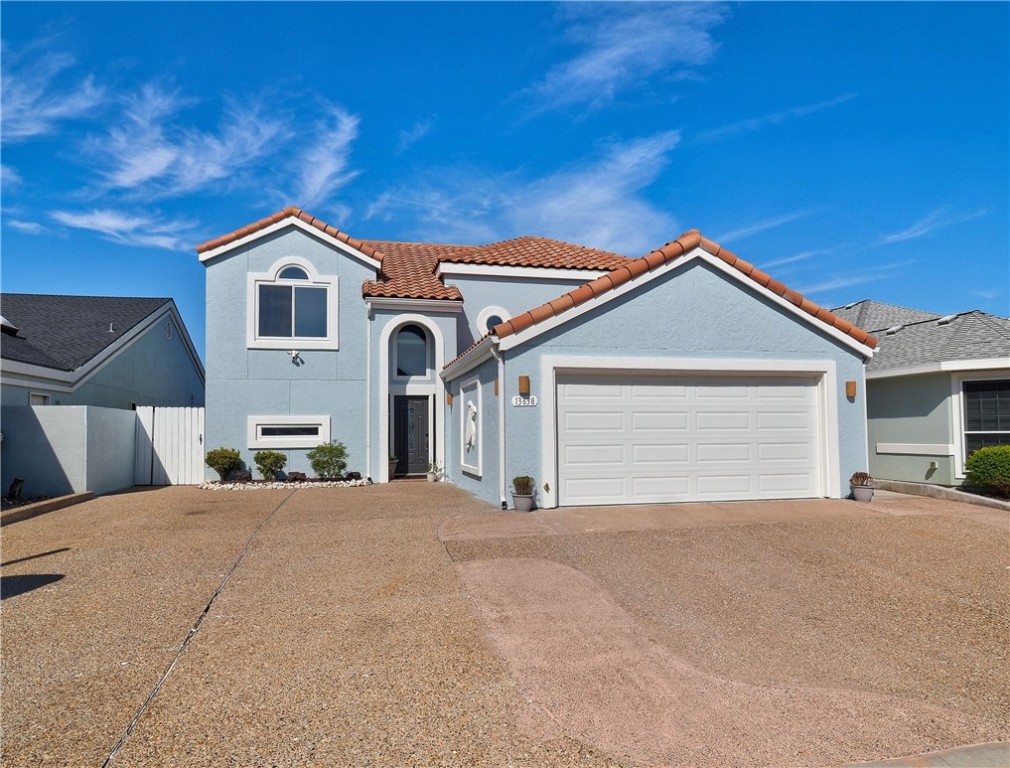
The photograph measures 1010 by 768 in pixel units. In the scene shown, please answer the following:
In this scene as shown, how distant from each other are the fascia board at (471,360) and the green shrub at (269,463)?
4.41 m

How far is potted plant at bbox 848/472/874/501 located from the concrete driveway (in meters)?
2.40

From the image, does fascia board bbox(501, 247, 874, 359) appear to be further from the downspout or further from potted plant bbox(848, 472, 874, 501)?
potted plant bbox(848, 472, 874, 501)

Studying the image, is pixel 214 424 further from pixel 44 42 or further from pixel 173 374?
pixel 173 374

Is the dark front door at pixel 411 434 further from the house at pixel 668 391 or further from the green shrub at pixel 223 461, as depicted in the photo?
the green shrub at pixel 223 461

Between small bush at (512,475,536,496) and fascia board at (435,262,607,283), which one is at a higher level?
fascia board at (435,262,607,283)

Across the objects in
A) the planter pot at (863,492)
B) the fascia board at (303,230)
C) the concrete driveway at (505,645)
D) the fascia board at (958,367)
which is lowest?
the concrete driveway at (505,645)

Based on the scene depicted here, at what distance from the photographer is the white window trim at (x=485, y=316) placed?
17.4 meters

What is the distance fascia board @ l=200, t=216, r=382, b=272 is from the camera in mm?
15820

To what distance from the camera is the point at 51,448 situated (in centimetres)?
1291

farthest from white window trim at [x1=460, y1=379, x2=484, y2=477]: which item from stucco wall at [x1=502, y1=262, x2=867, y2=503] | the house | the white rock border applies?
the white rock border

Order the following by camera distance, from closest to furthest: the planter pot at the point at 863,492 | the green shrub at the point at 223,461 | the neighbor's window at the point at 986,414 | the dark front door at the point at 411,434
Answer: the planter pot at the point at 863,492, the neighbor's window at the point at 986,414, the green shrub at the point at 223,461, the dark front door at the point at 411,434

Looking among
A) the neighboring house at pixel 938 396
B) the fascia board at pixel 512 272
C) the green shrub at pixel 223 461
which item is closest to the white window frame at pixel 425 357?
the fascia board at pixel 512 272

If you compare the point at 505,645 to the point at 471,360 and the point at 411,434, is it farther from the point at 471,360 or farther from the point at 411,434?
the point at 411,434

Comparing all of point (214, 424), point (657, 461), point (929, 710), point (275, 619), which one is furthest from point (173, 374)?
point (929, 710)
